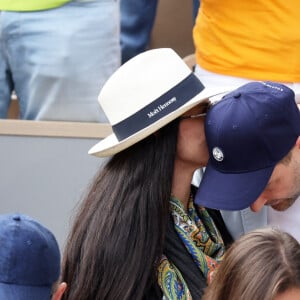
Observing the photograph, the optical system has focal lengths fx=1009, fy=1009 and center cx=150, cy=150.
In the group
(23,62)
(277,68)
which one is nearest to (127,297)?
(277,68)

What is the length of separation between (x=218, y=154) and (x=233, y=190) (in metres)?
0.10

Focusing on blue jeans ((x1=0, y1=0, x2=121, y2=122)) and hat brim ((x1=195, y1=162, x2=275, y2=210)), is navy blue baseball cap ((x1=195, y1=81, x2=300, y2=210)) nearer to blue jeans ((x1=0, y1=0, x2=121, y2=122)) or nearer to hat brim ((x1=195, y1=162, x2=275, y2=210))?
hat brim ((x1=195, y1=162, x2=275, y2=210))

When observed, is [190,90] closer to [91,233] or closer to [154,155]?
[154,155]

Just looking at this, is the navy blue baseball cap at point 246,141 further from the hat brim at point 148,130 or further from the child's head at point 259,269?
the child's head at point 259,269

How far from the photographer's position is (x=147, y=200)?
8.17 feet

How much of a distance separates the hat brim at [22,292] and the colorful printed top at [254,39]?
3.94 ft

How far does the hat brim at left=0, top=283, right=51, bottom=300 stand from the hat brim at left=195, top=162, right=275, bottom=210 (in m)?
0.47

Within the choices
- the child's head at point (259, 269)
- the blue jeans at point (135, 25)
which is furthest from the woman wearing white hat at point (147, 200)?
the blue jeans at point (135, 25)

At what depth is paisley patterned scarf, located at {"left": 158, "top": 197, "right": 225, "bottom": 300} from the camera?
2.45 meters

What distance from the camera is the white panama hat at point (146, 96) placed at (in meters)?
2.53

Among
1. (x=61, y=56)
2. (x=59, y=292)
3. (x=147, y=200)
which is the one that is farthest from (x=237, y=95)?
(x=61, y=56)

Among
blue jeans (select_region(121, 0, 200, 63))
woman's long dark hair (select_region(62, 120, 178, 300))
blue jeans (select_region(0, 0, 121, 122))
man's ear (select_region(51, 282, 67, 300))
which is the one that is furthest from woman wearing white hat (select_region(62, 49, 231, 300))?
blue jeans (select_region(121, 0, 200, 63))

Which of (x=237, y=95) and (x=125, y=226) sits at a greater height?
(x=237, y=95)

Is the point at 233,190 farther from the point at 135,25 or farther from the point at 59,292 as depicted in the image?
the point at 135,25
